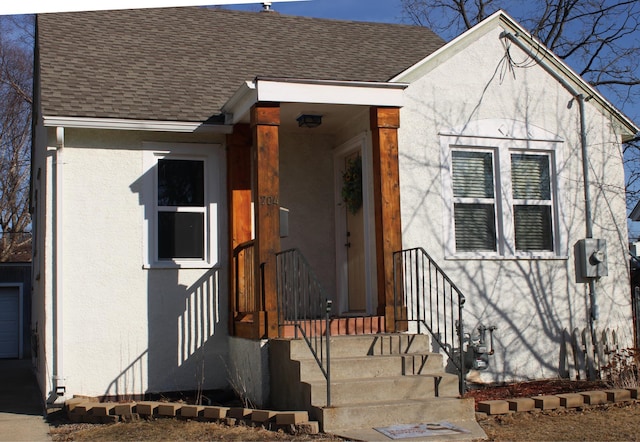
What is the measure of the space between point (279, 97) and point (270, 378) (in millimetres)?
3068

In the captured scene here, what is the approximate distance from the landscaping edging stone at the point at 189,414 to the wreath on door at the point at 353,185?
3472 mm

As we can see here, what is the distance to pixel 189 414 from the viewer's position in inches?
286

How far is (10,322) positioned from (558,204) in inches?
618

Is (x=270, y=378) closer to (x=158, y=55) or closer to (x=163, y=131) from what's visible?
(x=163, y=131)

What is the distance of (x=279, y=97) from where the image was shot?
8094 millimetres

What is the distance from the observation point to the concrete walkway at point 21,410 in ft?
24.2

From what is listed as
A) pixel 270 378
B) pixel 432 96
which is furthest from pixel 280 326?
pixel 432 96

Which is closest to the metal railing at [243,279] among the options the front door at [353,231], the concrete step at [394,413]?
the front door at [353,231]

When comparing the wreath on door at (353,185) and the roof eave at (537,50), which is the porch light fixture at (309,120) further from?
the roof eave at (537,50)

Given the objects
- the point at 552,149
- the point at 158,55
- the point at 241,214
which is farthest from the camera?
the point at 158,55

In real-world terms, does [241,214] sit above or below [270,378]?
above

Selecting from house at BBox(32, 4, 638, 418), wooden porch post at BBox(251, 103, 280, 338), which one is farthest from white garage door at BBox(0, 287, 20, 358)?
wooden porch post at BBox(251, 103, 280, 338)

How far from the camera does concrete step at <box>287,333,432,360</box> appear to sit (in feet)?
24.5

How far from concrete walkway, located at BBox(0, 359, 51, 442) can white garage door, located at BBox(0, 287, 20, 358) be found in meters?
6.17
